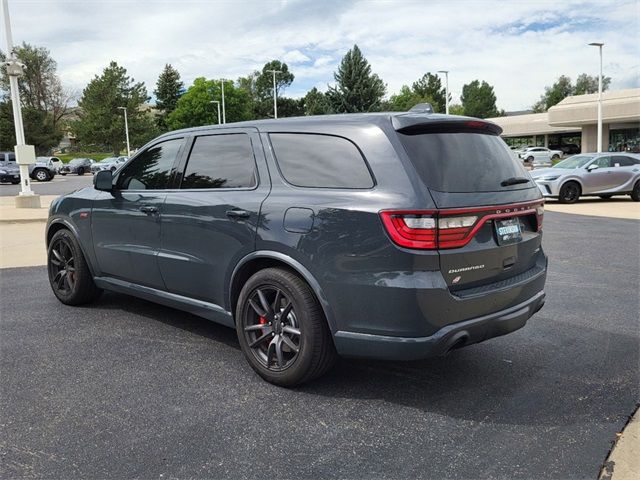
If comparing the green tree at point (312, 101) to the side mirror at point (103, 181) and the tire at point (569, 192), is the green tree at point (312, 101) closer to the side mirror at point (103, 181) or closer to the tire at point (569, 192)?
the tire at point (569, 192)

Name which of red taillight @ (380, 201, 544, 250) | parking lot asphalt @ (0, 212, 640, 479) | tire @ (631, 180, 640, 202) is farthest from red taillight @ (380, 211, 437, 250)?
tire @ (631, 180, 640, 202)

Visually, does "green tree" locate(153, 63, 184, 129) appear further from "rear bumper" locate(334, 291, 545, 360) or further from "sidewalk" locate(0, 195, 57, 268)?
"rear bumper" locate(334, 291, 545, 360)

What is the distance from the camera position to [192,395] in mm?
3609

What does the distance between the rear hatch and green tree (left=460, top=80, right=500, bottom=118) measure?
336 ft

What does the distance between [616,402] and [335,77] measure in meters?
63.0

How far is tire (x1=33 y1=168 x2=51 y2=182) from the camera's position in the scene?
36344 millimetres

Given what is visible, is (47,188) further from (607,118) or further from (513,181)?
(607,118)

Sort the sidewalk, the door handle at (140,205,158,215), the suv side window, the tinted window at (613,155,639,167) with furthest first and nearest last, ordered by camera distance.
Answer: the tinted window at (613,155,639,167), the suv side window, the sidewalk, the door handle at (140,205,158,215)

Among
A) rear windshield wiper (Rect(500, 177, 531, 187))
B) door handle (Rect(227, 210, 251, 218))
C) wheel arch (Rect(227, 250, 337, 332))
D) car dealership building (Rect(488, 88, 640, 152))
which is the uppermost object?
car dealership building (Rect(488, 88, 640, 152))

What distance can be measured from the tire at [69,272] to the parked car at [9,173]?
30.5 metres

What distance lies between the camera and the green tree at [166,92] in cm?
9488

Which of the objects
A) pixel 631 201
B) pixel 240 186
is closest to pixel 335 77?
pixel 631 201

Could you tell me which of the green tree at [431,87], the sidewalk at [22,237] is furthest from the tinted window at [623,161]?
the green tree at [431,87]

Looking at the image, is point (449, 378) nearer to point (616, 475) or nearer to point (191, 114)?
point (616, 475)
